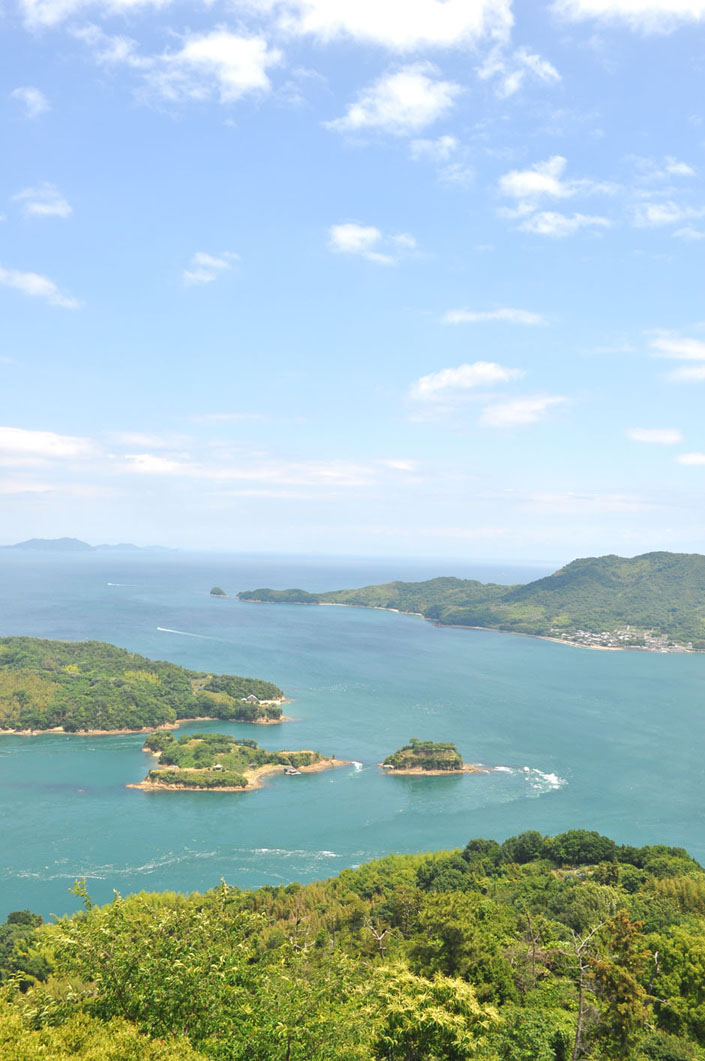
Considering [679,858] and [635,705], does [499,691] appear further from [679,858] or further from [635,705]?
[679,858]

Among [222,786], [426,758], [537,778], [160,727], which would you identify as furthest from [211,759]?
[537,778]

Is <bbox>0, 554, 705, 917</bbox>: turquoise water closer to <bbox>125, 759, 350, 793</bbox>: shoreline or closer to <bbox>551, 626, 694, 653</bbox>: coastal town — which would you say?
<bbox>125, 759, 350, 793</bbox>: shoreline

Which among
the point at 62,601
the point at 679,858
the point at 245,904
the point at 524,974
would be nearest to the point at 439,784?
the point at 679,858

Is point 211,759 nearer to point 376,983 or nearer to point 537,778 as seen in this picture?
point 537,778

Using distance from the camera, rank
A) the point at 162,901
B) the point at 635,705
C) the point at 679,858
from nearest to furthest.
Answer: the point at 162,901 < the point at 679,858 < the point at 635,705

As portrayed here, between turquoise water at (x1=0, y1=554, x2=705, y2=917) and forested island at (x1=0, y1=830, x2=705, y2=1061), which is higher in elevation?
forested island at (x1=0, y1=830, x2=705, y2=1061)

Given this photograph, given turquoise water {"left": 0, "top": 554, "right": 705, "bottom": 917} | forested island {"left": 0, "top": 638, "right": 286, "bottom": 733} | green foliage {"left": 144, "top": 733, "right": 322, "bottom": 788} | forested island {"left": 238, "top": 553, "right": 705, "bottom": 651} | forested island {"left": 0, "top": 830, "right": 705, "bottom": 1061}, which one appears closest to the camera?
forested island {"left": 0, "top": 830, "right": 705, "bottom": 1061}

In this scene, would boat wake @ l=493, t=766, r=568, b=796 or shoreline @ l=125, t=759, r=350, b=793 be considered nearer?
shoreline @ l=125, t=759, r=350, b=793

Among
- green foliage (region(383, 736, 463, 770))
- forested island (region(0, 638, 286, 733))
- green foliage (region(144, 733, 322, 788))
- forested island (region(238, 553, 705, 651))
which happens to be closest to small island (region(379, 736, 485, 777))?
green foliage (region(383, 736, 463, 770))
